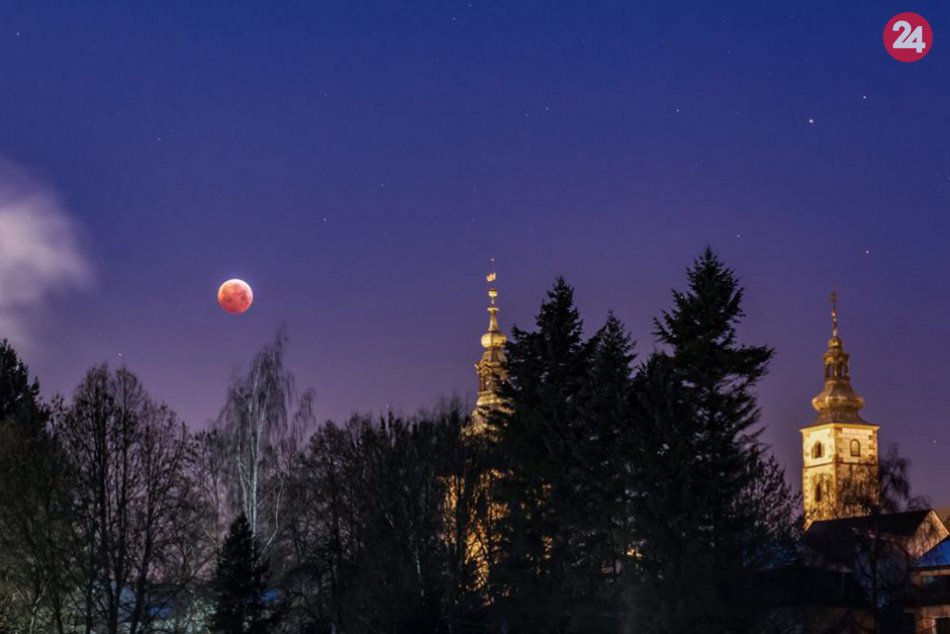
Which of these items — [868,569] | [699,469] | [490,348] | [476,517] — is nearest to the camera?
[699,469]

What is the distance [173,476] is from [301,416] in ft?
52.1

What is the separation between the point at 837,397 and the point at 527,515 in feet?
328

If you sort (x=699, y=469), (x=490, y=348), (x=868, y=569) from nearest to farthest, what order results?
(x=699, y=469), (x=868, y=569), (x=490, y=348)

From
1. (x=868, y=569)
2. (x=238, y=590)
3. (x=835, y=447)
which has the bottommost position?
(x=238, y=590)

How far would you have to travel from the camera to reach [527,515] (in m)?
53.9

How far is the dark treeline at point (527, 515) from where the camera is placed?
47.7 m

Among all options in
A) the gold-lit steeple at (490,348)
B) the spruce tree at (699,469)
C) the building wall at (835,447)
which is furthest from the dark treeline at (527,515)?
the building wall at (835,447)

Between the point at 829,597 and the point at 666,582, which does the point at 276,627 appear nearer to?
the point at 666,582

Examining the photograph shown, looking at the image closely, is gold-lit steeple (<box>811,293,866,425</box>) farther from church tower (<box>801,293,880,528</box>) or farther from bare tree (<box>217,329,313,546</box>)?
bare tree (<box>217,329,313,546</box>)

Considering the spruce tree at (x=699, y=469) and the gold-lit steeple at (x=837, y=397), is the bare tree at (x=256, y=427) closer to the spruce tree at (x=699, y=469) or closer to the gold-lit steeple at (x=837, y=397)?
the spruce tree at (x=699, y=469)

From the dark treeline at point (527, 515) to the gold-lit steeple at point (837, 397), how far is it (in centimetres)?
9227

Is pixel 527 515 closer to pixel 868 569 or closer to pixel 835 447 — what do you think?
pixel 868 569

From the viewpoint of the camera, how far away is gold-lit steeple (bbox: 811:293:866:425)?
148 metres

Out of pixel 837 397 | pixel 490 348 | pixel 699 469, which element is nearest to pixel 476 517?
pixel 699 469
